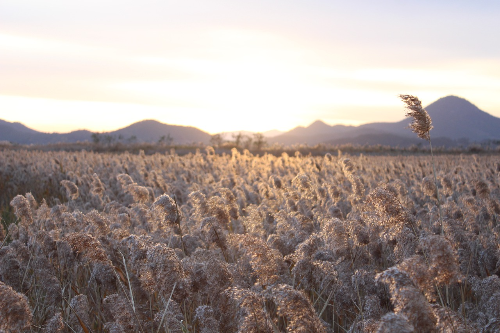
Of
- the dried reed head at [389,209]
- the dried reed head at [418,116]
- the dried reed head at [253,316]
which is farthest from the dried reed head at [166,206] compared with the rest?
the dried reed head at [418,116]

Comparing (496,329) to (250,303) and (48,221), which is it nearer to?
(250,303)

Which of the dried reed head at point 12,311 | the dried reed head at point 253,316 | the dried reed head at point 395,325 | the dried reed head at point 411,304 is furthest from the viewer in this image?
the dried reed head at point 12,311

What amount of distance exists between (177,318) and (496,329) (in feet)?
6.14

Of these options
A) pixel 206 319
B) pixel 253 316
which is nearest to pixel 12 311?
pixel 206 319

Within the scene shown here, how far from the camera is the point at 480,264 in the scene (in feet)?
12.3

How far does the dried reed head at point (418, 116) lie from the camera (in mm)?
2787

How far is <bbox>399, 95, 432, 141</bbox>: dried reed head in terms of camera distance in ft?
9.14

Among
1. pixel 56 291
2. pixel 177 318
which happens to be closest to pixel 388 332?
pixel 177 318

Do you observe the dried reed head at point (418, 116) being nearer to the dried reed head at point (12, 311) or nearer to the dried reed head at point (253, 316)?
the dried reed head at point (253, 316)

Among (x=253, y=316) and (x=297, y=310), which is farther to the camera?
(x=253, y=316)

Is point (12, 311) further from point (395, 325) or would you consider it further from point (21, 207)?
point (21, 207)

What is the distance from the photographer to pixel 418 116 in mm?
2838

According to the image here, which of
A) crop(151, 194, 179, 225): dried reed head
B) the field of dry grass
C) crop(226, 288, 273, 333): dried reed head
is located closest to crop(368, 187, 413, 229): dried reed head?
the field of dry grass

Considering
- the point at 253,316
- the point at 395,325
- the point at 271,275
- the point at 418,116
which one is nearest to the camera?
the point at 395,325
